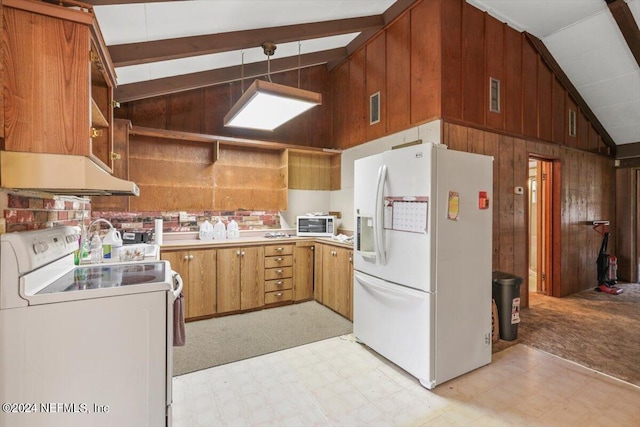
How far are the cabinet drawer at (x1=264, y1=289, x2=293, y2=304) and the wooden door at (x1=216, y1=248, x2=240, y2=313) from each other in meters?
0.39

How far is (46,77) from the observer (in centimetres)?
141

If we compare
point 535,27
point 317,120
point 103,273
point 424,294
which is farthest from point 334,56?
point 103,273

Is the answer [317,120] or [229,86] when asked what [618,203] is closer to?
[317,120]

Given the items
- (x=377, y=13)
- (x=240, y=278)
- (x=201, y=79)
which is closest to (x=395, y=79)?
(x=377, y=13)

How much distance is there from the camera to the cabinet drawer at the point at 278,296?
13.4 feet

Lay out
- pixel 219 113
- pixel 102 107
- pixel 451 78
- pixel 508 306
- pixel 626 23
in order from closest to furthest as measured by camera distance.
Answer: pixel 102 107
pixel 508 306
pixel 451 78
pixel 626 23
pixel 219 113

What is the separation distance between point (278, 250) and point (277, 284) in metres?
0.47

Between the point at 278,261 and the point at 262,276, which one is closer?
the point at 262,276

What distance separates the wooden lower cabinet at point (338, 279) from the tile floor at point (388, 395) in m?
0.95

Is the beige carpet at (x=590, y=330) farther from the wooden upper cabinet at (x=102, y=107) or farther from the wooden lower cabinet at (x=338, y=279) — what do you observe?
the wooden upper cabinet at (x=102, y=107)

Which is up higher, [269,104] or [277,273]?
[269,104]

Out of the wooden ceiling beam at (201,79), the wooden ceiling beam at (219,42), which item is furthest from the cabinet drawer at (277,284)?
the wooden ceiling beam at (219,42)

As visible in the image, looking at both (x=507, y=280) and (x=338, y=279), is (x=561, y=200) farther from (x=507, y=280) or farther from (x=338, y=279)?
(x=338, y=279)

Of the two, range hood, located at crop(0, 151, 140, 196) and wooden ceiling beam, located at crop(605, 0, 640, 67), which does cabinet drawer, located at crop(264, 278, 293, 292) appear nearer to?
range hood, located at crop(0, 151, 140, 196)
